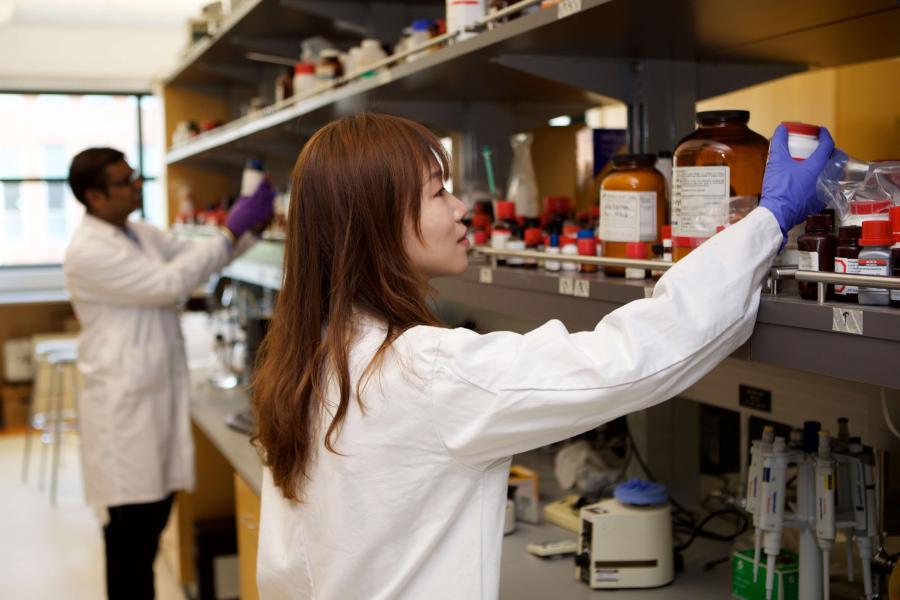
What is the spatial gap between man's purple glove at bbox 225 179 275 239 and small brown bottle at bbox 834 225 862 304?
2.77m

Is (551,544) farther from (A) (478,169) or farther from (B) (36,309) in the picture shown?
(B) (36,309)

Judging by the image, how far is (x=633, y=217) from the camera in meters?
1.53

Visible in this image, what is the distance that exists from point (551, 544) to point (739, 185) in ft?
3.08

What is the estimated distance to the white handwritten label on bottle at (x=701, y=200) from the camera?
1.32 metres

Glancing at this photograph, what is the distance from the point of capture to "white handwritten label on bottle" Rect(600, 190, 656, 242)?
5.00 ft

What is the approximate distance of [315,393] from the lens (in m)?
1.31

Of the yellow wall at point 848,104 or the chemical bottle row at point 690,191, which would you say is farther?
the yellow wall at point 848,104

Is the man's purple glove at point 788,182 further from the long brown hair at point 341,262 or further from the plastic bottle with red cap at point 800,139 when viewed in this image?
the long brown hair at point 341,262

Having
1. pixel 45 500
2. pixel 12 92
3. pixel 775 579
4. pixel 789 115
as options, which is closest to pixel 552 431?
pixel 775 579

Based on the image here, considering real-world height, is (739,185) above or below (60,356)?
above

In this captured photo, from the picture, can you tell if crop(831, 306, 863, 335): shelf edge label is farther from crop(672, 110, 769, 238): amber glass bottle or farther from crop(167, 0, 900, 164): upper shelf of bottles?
crop(167, 0, 900, 164): upper shelf of bottles

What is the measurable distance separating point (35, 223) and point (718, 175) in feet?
26.9

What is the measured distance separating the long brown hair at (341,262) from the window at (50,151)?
24.4 feet

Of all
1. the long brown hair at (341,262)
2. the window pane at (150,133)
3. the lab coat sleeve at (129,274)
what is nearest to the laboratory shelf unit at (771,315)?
the long brown hair at (341,262)
